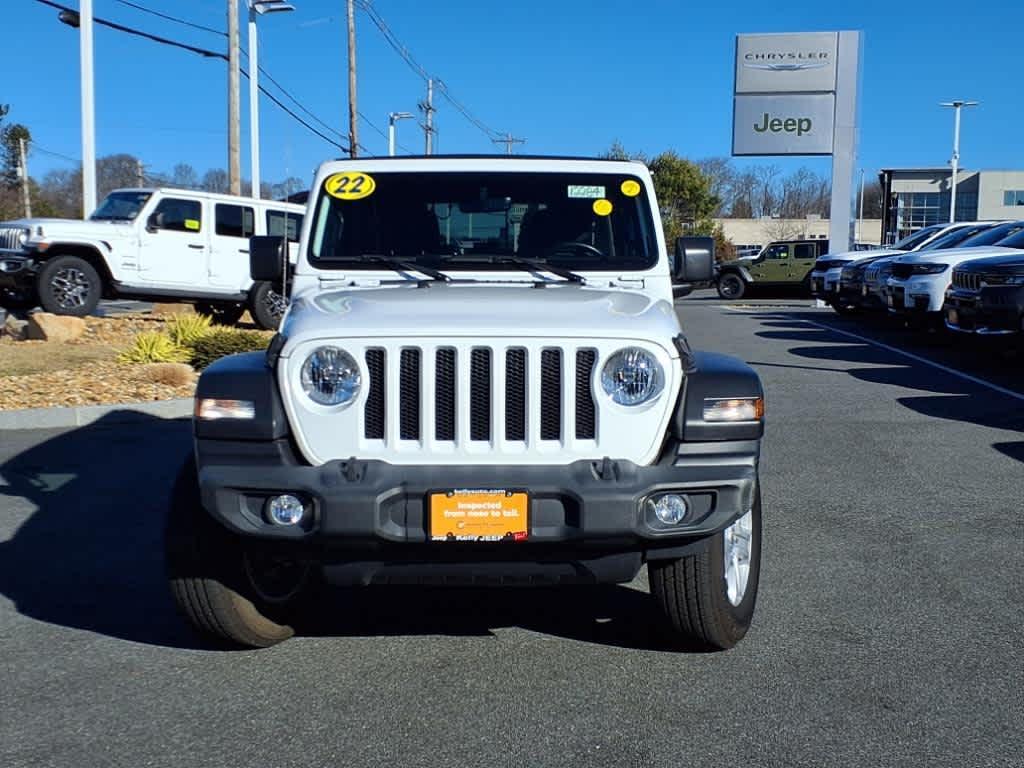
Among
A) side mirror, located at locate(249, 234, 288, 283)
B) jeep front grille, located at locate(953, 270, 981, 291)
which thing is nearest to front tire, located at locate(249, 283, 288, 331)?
jeep front grille, located at locate(953, 270, 981, 291)

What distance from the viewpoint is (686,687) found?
13.5ft

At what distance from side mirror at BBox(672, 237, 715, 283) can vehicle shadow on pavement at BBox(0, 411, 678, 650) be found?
1504mm

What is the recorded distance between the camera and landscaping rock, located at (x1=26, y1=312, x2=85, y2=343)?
14703mm

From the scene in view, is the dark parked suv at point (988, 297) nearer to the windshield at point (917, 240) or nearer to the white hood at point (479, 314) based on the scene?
the white hood at point (479, 314)

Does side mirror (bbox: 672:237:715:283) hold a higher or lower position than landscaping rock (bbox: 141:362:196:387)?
higher

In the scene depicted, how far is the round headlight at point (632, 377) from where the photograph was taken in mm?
3969

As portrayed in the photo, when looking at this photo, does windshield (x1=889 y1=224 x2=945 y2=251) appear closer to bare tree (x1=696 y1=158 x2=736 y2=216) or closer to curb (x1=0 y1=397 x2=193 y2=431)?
curb (x1=0 y1=397 x2=193 y2=431)

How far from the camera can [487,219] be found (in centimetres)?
546

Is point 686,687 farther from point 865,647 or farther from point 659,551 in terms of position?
point 865,647

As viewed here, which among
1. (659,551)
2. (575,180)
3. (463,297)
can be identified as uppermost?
(575,180)

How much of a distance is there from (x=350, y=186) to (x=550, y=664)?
2464mm

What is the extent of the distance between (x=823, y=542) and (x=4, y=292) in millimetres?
13538

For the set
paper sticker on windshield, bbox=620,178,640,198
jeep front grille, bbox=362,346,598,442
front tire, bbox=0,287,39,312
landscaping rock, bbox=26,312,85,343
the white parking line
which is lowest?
the white parking line

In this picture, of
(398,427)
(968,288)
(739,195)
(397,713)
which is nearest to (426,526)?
(398,427)
